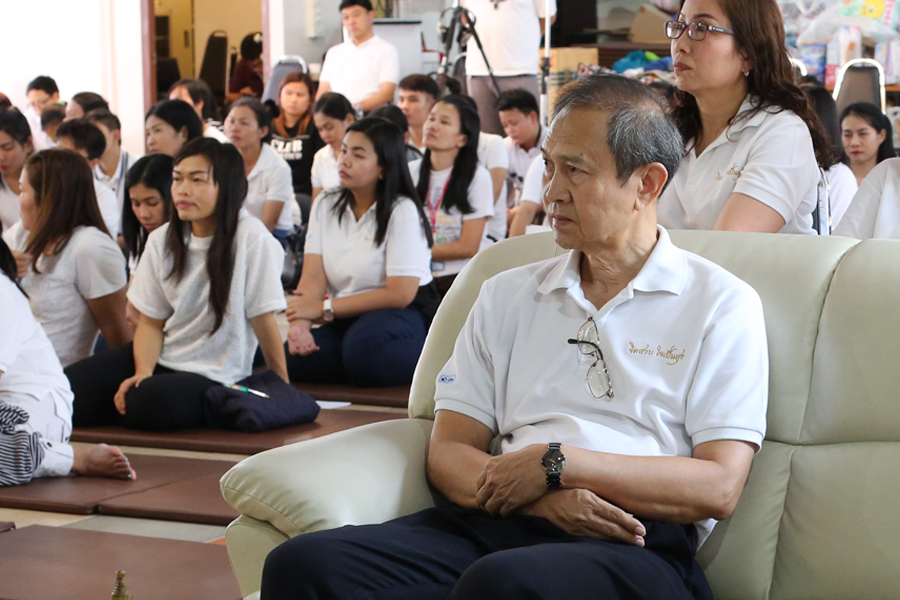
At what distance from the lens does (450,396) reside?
6.10 ft

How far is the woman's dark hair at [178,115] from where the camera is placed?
5680 mm

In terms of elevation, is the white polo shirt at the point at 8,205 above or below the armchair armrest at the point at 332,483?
above

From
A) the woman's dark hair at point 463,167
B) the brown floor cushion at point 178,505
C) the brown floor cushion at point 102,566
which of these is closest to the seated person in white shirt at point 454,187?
the woman's dark hair at point 463,167

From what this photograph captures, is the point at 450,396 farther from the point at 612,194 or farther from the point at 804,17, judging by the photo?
the point at 804,17

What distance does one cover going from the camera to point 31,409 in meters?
3.00

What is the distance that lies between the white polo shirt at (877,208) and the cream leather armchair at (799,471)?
117 cm

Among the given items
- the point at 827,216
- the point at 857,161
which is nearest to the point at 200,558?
→ the point at 827,216

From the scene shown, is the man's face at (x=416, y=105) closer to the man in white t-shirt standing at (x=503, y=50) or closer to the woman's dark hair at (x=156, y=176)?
the man in white t-shirt standing at (x=503, y=50)

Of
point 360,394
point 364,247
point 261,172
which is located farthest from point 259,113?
point 360,394

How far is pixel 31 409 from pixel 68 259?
0.94m

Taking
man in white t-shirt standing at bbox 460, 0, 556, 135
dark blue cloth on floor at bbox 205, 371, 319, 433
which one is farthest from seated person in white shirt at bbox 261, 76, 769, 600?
man in white t-shirt standing at bbox 460, 0, 556, 135

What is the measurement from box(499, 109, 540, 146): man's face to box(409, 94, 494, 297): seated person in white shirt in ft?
4.06

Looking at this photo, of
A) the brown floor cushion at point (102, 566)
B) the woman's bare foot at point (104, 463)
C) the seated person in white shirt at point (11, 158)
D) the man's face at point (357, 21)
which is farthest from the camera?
the man's face at point (357, 21)

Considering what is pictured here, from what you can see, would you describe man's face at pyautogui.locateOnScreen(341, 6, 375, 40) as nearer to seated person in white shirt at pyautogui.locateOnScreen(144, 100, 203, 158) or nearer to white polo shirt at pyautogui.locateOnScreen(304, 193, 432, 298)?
seated person in white shirt at pyautogui.locateOnScreen(144, 100, 203, 158)
